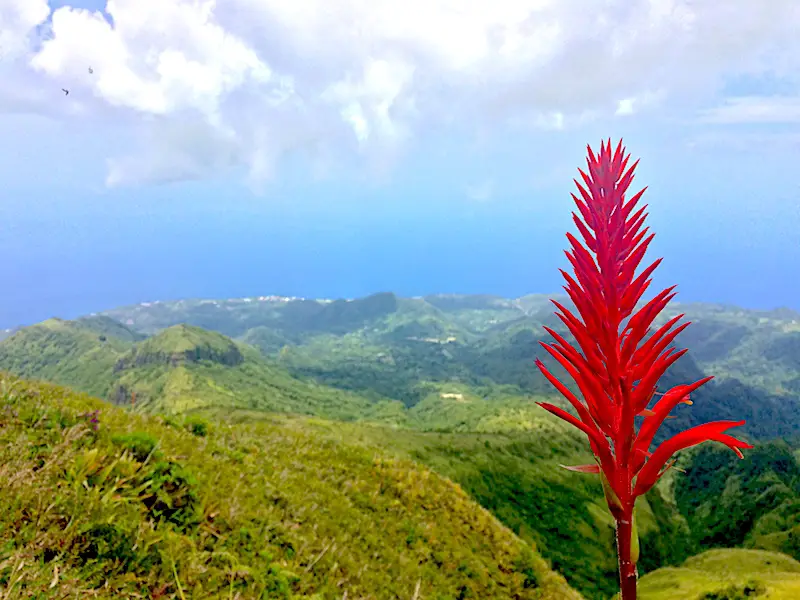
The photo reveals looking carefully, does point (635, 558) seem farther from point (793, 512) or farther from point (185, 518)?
point (793, 512)

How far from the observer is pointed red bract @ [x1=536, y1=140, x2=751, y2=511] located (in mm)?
1885

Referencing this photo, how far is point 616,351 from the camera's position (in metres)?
1.99

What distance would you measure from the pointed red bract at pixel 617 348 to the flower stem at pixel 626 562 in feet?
0.42

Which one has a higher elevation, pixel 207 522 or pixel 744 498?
pixel 207 522

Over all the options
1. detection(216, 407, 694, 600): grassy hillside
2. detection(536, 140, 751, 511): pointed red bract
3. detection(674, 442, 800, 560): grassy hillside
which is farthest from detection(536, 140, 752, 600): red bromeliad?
detection(674, 442, 800, 560): grassy hillside

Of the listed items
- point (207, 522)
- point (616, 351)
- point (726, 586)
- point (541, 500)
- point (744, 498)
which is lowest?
point (744, 498)

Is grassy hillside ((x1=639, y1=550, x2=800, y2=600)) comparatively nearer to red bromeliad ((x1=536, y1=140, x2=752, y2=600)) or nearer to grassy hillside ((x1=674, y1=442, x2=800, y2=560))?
red bromeliad ((x1=536, y1=140, x2=752, y2=600))

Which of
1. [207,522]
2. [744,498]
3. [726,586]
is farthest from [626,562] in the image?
[744,498]

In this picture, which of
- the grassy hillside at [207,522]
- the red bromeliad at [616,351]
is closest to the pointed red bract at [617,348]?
the red bromeliad at [616,351]

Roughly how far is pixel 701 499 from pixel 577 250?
16325 cm

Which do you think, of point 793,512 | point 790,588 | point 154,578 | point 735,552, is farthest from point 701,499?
point 154,578

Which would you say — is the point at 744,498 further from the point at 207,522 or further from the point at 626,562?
the point at 626,562

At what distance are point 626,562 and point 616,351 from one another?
789 mm

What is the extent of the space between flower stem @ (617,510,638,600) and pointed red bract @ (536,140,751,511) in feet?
0.42
